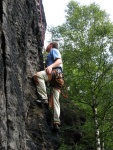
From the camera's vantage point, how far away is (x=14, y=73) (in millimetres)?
6074

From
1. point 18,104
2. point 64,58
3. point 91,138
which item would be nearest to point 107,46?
point 64,58

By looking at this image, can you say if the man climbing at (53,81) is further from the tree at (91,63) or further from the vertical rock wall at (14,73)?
the tree at (91,63)

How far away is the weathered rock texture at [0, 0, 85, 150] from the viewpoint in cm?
545

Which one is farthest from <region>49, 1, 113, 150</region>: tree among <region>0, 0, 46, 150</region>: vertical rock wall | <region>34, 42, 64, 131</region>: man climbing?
<region>0, 0, 46, 150</region>: vertical rock wall

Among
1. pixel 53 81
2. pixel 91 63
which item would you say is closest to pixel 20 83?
pixel 53 81

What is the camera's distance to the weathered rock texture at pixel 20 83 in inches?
214

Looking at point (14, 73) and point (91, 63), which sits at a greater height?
point (91, 63)

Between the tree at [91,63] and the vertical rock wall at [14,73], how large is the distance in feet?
23.9

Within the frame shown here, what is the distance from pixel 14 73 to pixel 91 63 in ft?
34.3

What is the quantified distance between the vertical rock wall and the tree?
23.9ft

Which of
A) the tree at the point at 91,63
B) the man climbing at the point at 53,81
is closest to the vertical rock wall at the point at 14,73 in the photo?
the man climbing at the point at 53,81

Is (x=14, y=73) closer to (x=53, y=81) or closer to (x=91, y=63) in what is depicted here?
(x=53, y=81)

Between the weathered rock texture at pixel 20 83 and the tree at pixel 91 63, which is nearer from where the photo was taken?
the weathered rock texture at pixel 20 83

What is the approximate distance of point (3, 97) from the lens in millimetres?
5332
